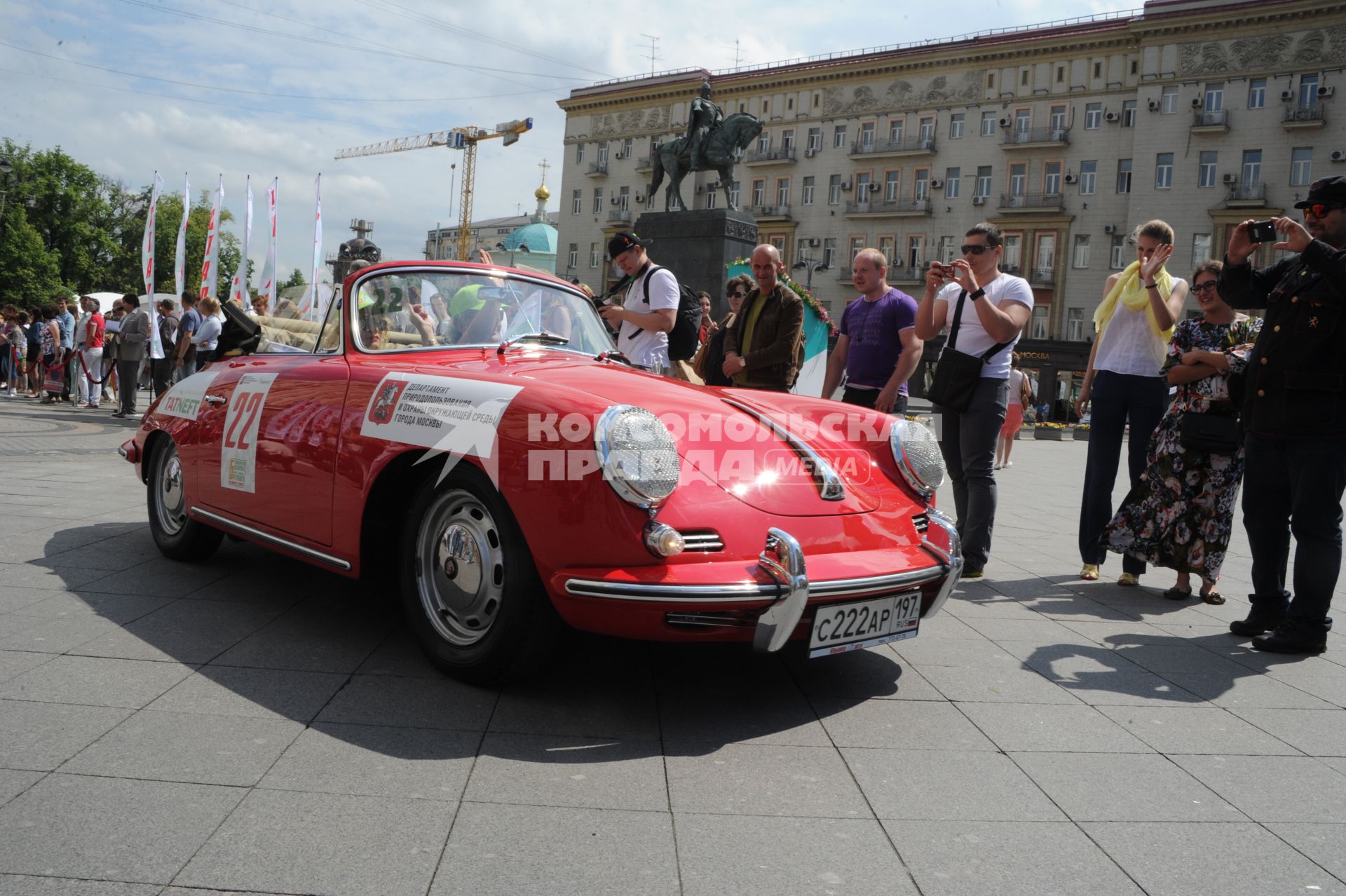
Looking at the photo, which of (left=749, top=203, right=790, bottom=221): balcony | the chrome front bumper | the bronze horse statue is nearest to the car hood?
the chrome front bumper

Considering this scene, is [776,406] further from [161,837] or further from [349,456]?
[161,837]

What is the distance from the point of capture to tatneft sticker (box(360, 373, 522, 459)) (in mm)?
3350

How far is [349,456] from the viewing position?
148 inches

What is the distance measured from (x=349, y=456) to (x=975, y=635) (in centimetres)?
274

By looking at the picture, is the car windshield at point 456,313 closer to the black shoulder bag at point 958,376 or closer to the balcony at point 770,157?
the black shoulder bag at point 958,376

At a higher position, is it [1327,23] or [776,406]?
[1327,23]

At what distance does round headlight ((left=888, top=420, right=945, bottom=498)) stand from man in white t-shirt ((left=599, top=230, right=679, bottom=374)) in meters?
2.43

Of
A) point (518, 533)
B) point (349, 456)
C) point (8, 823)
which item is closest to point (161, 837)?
point (8, 823)

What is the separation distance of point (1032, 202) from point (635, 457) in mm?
50179

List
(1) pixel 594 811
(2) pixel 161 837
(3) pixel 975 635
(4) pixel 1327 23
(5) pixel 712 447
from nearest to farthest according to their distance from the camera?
(2) pixel 161 837
(1) pixel 594 811
(5) pixel 712 447
(3) pixel 975 635
(4) pixel 1327 23

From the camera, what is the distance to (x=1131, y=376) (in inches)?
231

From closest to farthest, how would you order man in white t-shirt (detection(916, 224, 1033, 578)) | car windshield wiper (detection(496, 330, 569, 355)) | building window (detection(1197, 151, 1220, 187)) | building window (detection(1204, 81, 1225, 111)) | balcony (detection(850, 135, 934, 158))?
car windshield wiper (detection(496, 330, 569, 355)) < man in white t-shirt (detection(916, 224, 1033, 578)) < building window (detection(1204, 81, 1225, 111)) < building window (detection(1197, 151, 1220, 187)) < balcony (detection(850, 135, 934, 158))

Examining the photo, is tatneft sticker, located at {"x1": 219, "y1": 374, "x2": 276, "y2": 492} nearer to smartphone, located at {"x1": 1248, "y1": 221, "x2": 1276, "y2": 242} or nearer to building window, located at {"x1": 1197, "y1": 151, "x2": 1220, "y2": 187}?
smartphone, located at {"x1": 1248, "y1": 221, "x2": 1276, "y2": 242}

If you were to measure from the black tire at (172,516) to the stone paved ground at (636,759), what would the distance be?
0.24 metres
